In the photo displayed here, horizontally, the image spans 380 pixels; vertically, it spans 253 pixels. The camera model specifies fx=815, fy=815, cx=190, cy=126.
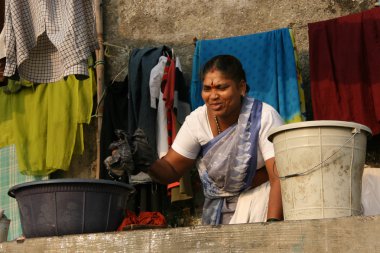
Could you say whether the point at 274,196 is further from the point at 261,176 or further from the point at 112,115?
the point at 112,115

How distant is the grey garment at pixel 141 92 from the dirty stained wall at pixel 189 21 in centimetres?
33

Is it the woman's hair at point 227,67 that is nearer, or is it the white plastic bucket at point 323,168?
the white plastic bucket at point 323,168

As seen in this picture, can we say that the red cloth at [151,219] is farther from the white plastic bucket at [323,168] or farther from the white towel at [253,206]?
the white plastic bucket at [323,168]

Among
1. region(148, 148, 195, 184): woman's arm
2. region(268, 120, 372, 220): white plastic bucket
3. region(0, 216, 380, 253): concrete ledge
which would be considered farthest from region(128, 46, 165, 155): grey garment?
region(268, 120, 372, 220): white plastic bucket

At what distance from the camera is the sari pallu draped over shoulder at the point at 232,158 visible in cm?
385

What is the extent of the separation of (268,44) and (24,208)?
2404 millimetres

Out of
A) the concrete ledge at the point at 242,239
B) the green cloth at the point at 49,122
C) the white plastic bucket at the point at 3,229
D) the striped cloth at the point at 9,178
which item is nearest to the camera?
the concrete ledge at the point at 242,239

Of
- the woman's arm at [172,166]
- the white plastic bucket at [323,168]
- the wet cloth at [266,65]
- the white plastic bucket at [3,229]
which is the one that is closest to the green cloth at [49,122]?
the wet cloth at [266,65]

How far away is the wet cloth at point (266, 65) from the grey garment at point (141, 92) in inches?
11.6

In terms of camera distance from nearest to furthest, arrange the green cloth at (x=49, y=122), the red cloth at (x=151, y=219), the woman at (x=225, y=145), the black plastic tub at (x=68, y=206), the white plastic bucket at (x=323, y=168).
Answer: the white plastic bucket at (x=323, y=168) < the black plastic tub at (x=68, y=206) < the woman at (x=225, y=145) < the red cloth at (x=151, y=219) < the green cloth at (x=49, y=122)

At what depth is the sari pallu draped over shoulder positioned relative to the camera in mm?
3850

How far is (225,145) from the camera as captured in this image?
3.91 metres

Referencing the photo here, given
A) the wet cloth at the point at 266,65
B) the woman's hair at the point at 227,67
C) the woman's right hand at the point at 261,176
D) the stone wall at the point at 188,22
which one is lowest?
the woman's right hand at the point at 261,176

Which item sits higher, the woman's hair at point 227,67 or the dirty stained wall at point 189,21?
the dirty stained wall at point 189,21
